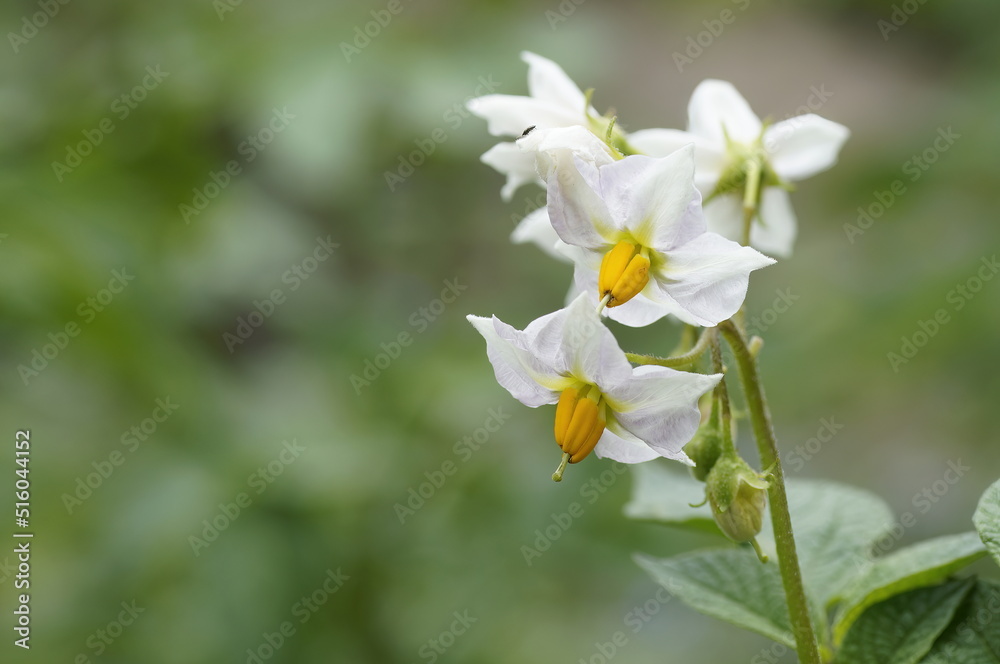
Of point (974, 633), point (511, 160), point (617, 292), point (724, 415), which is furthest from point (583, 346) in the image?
point (974, 633)

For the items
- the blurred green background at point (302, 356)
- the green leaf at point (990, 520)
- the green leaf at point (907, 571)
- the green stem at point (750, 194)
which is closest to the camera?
→ the green leaf at point (990, 520)

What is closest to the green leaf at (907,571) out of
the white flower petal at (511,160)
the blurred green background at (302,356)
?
the white flower petal at (511,160)

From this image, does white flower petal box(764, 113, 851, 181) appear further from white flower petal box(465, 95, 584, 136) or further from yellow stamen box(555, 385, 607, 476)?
yellow stamen box(555, 385, 607, 476)

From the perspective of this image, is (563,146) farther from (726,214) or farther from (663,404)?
(726,214)

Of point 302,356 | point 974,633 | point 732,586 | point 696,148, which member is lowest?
point 302,356

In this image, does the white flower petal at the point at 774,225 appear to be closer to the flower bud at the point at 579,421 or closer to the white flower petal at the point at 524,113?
the white flower petal at the point at 524,113

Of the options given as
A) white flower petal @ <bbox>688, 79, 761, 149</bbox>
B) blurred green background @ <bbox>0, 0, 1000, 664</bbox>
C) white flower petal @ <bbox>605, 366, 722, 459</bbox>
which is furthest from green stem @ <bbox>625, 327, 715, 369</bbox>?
blurred green background @ <bbox>0, 0, 1000, 664</bbox>
